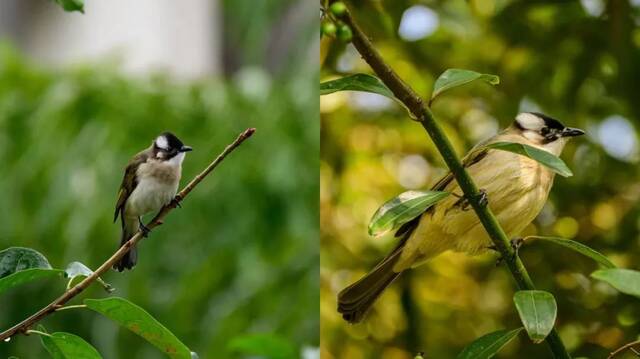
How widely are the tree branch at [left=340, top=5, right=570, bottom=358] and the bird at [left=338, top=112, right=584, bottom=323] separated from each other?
0.09 ft

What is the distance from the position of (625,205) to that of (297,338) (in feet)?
3.19

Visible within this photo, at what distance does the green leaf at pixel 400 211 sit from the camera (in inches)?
17.3

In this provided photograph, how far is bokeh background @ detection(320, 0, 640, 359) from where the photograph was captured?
523 millimetres

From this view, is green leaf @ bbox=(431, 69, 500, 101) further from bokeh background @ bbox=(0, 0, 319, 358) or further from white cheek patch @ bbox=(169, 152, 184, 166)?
bokeh background @ bbox=(0, 0, 319, 358)

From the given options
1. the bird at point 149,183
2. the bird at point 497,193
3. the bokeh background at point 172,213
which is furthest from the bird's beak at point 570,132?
the bokeh background at point 172,213

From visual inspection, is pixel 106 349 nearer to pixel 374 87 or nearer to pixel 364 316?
pixel 364 316

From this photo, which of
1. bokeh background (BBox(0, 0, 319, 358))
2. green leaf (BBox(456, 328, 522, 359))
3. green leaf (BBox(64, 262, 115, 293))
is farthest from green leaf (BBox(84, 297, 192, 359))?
bokeh background (BBox(0, 0, 319, 358))

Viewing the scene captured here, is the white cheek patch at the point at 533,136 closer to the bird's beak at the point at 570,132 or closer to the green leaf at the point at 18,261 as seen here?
the bird's beak at the point at 570,132

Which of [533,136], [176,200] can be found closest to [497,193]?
[533,136]

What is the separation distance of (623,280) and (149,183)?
0.69 ft

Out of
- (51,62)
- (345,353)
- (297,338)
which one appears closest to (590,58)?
(345,353)

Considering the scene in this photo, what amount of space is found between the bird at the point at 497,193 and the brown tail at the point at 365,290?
0.06ft

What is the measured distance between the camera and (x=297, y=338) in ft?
4.80

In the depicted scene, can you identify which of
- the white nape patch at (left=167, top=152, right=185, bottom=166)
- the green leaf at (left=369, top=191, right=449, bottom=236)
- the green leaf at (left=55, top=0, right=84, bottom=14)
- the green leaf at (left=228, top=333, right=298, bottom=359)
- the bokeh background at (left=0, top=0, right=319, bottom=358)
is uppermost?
the green leaf at (left=55, top=0, right=84, bottom=14)
